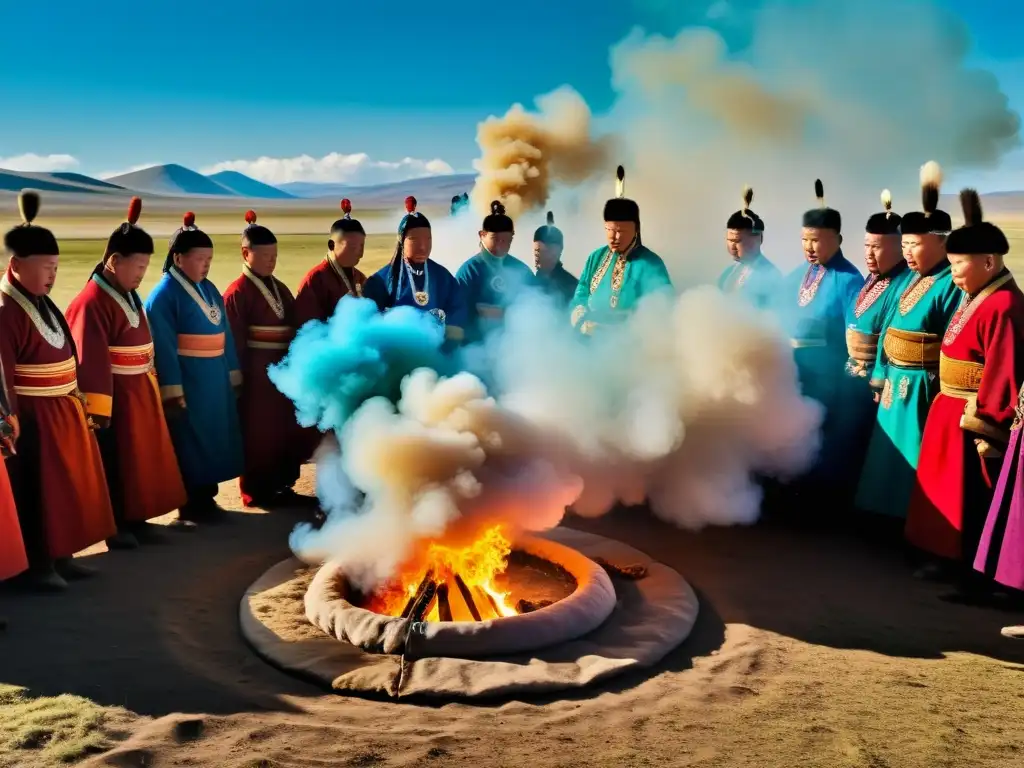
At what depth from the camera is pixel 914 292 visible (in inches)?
257

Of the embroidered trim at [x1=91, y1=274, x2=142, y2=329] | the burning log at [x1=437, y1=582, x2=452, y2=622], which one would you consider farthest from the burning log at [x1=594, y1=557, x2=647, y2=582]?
the embroidered trim at [x1=91, y1=274, x2=142, y2=329]

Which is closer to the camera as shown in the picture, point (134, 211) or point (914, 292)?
point (914, 292)

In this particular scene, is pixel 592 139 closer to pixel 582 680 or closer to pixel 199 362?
pixel 199 362

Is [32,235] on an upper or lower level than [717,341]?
upper

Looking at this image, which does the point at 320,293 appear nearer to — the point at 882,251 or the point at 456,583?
the point at 456,583

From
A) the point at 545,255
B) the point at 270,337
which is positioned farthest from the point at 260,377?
the point at 545,255

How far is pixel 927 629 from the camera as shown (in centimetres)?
553

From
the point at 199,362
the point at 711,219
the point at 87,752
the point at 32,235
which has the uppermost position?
the point at 711,219

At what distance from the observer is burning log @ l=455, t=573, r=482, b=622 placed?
5.30m

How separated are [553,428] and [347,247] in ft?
10.6

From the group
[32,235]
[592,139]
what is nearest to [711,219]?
[592,139]

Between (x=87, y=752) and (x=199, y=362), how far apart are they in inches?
158

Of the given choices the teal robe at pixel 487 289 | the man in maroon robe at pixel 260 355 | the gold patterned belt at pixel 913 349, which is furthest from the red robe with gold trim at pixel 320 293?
the gold patterned belt at pixel 913 349

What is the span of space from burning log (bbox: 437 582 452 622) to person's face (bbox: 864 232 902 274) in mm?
4208
